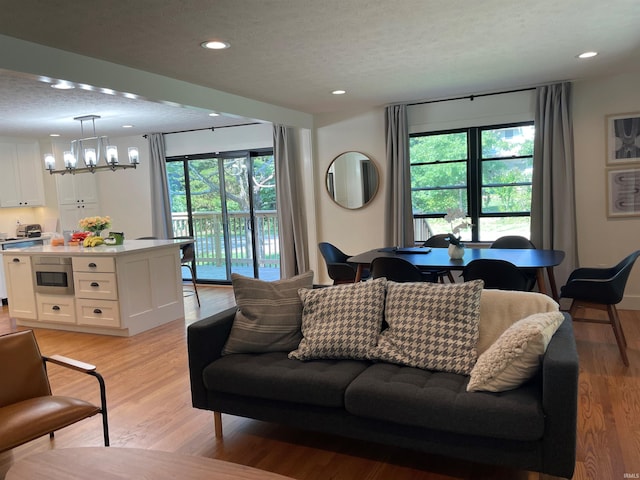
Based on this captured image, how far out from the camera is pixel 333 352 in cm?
270

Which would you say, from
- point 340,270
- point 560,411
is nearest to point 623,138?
point 340,270

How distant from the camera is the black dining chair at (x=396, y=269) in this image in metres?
4.07

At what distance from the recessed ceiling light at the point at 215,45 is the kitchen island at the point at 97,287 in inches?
92.9

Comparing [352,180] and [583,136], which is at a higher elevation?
[583,136]

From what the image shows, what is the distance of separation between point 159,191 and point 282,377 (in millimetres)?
5721

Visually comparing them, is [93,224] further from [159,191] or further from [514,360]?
[514,360]

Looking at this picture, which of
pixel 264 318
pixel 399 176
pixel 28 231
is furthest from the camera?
pixel 28 231

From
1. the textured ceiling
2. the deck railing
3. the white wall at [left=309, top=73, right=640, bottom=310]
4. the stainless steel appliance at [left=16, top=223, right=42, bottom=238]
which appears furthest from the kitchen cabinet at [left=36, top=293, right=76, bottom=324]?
the white wall at [left=309, top=73, right=640, bottom=310]

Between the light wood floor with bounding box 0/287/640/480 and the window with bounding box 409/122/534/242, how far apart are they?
176 centimetres

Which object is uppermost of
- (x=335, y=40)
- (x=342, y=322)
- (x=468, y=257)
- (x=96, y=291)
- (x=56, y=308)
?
(x=335, y=40)

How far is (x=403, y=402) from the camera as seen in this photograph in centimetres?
221

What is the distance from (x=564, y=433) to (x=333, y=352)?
1.17 m

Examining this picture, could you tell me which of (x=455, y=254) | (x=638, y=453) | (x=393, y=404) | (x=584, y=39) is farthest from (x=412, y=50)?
(x=638, y=453)

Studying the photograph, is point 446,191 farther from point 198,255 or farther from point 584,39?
point 198,255
